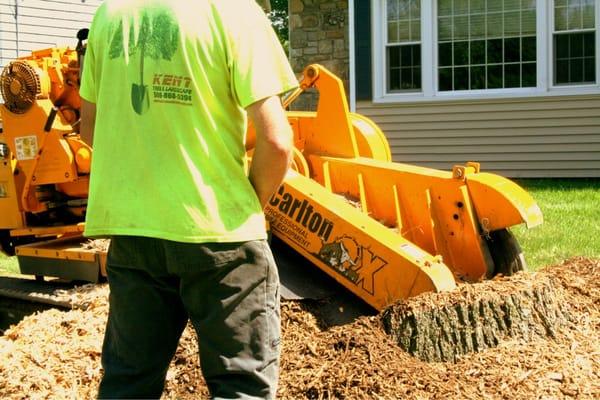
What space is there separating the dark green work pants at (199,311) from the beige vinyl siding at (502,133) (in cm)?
1011

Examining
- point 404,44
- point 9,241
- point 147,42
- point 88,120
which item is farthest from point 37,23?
point 147,42

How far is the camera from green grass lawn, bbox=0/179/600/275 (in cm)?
685

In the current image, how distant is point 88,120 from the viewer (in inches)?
111

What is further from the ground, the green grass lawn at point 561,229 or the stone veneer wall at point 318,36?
the stone veneer wall at point 318,36

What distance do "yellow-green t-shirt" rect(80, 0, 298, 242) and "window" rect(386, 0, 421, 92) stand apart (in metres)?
10.5

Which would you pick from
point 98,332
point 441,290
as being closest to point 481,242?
point 441,290

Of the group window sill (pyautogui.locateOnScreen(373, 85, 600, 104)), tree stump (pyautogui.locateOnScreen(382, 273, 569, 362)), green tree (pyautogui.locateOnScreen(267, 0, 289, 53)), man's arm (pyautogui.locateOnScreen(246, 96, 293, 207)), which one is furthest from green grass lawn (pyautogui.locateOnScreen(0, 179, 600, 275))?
green tree (pyautogui.locateOnScreen(267, 0, 289, 53))

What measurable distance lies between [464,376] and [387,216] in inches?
57.0

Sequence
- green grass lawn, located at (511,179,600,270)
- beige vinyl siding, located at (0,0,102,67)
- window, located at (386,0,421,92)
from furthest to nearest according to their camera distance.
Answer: beige vinyl siding, located at (0,0,102,67) → window, located at (386,0,421,92) → green grass lawn, located at (511,179,600,270)

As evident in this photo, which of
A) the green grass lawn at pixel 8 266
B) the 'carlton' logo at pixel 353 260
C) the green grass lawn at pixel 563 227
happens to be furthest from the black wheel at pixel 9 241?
the green grass lawn at pixel 563 227

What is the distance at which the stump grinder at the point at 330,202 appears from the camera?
4.46m

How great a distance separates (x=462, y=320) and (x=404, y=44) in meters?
9.20

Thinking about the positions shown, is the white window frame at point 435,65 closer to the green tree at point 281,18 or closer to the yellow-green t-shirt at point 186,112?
the yellow-green t-shirt at point 186,112

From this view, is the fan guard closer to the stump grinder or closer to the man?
the stump grinder
